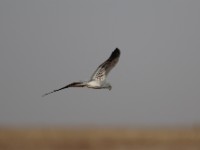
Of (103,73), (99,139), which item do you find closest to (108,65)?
(103,73)

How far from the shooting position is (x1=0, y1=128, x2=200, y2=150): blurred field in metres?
32.1

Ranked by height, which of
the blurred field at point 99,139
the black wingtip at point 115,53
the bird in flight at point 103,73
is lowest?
the bird in flight at point 103,73

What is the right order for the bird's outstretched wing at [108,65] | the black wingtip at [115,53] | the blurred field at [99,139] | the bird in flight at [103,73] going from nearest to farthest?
the bird in flight at [103,73] < the bird's outstretched wing at [108,65] < the black wingtip at [115,53] < the blurred field at [99,139]

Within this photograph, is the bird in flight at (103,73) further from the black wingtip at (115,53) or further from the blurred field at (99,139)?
the blurred field at (99,139)

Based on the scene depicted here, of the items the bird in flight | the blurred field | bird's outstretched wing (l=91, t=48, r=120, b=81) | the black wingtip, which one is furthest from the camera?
the blurred field

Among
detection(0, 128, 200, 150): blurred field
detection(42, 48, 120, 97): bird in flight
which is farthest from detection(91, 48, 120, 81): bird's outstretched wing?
detection(0, 128, 200, 150): blurred field

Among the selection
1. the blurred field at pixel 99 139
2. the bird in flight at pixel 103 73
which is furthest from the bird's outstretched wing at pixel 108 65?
the blurred field at pixel 99 139

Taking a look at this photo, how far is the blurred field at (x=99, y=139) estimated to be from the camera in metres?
32.1

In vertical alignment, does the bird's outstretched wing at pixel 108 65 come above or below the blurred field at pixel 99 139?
below

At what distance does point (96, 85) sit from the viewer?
727 inches

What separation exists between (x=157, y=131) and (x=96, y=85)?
823 inches

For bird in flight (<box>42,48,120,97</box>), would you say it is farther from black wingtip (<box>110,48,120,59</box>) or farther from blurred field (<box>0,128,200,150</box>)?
blurred field (<box>0,128,200,150</box>)

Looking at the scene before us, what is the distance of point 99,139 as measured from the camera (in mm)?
34875

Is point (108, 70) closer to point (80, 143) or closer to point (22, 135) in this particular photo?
point (80, 143)
